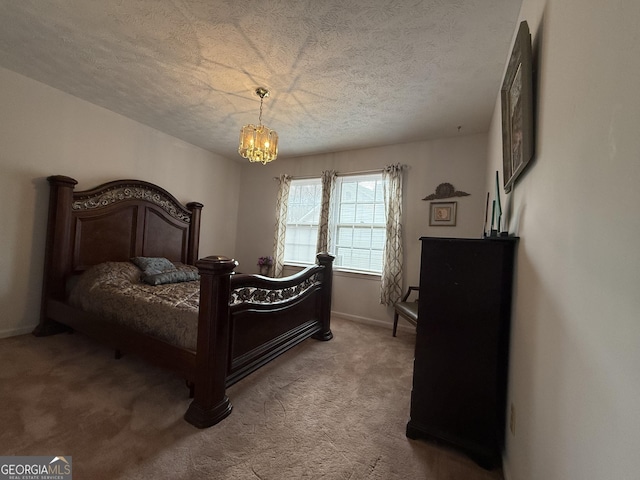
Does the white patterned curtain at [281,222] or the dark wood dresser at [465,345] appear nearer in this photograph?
the dark wood dresser at [465,345]

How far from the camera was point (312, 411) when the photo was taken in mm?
1720

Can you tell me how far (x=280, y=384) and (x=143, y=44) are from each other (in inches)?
114

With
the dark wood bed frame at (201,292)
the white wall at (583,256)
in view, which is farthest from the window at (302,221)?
the white wall at (583,256)

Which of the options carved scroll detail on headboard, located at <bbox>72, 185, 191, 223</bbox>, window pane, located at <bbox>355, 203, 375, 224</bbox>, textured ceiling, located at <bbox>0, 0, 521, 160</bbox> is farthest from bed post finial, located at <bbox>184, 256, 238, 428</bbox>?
window pane, located at <bbox>355, 203, 375, 224</bbox>

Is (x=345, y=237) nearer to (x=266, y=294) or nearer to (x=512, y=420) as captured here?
(x=266, y=294)

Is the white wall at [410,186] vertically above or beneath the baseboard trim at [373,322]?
above

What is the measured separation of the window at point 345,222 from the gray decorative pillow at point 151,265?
1920mm

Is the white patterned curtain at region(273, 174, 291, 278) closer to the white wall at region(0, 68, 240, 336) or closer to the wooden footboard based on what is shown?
the wooden footboard

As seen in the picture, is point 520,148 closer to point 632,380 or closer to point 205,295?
point 632,380

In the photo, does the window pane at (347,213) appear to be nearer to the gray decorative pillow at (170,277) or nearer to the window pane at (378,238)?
the window pane at (378,238)

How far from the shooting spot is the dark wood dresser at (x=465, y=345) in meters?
1.34

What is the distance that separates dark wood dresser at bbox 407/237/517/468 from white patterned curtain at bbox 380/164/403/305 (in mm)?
1976

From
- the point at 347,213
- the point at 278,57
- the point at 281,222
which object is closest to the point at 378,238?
the point at 347,213

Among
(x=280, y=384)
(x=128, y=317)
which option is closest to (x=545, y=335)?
(x=280, y=384)
